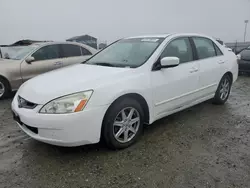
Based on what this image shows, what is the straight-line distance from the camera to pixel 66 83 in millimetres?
2779

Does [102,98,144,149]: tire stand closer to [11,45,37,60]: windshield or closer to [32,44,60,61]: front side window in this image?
[32,44,60,61]: front side window

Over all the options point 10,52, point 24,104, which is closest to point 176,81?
point 24,104

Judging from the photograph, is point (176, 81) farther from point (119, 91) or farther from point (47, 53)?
point (47, 53)

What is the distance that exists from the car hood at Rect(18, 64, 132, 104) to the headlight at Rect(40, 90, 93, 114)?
0.06 m

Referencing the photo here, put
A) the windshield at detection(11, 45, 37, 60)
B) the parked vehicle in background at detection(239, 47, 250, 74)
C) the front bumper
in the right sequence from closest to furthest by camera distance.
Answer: the front bumper
the windshield at detection(11, 45, 37, 60)
the parked vehicle in background at detection(239, 47, 250, 74)

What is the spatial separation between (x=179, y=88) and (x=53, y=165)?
6.99 feet

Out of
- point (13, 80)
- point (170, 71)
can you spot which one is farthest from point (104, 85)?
point (13, 80)

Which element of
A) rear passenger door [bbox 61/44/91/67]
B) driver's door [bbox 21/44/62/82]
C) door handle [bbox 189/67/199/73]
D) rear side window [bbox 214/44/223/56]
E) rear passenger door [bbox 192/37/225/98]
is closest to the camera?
door handle [bbox 189/67/199/73]

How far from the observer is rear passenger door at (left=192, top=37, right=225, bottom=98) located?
4.04 metres

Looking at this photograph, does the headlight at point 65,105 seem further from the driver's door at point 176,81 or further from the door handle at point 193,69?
the door handle at point 193,69

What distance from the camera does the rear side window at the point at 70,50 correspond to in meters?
6.61

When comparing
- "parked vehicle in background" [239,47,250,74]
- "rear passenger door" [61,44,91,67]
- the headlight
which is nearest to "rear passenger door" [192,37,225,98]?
the headlight

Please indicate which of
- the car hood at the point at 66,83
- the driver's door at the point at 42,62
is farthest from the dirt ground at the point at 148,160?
the driver's door at the point at 42,62

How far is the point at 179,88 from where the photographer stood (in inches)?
140
